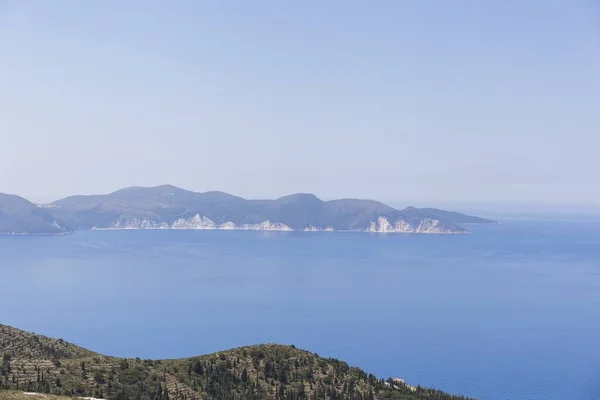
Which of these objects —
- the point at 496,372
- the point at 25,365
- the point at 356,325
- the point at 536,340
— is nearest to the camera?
the point at 25,365

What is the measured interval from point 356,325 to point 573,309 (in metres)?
65.9

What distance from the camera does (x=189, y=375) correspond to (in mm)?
55625

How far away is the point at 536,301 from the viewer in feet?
589

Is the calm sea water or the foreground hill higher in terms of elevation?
the foreground hill

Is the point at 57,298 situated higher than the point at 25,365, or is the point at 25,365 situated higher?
the point at 25,365

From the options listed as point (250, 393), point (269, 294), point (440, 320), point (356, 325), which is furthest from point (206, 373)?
point (269, 294)

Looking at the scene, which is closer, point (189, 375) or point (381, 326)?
point (189, 375)

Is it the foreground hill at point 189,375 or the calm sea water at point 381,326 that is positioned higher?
the foreground hill at point 189,375

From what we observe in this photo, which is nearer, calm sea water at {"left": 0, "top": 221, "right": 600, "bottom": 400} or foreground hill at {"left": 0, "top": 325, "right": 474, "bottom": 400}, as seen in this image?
foreground hill at {"left": 0, "top": 325, "right": 474, "bottom": 400}

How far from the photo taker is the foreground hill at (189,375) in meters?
48.2

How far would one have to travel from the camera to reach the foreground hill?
48234mm

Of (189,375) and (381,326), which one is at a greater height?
(189,375)

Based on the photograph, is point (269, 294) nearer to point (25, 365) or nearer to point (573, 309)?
point (573, 309)

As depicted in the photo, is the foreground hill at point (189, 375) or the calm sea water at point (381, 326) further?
the calm sea water at point (381, 326)
